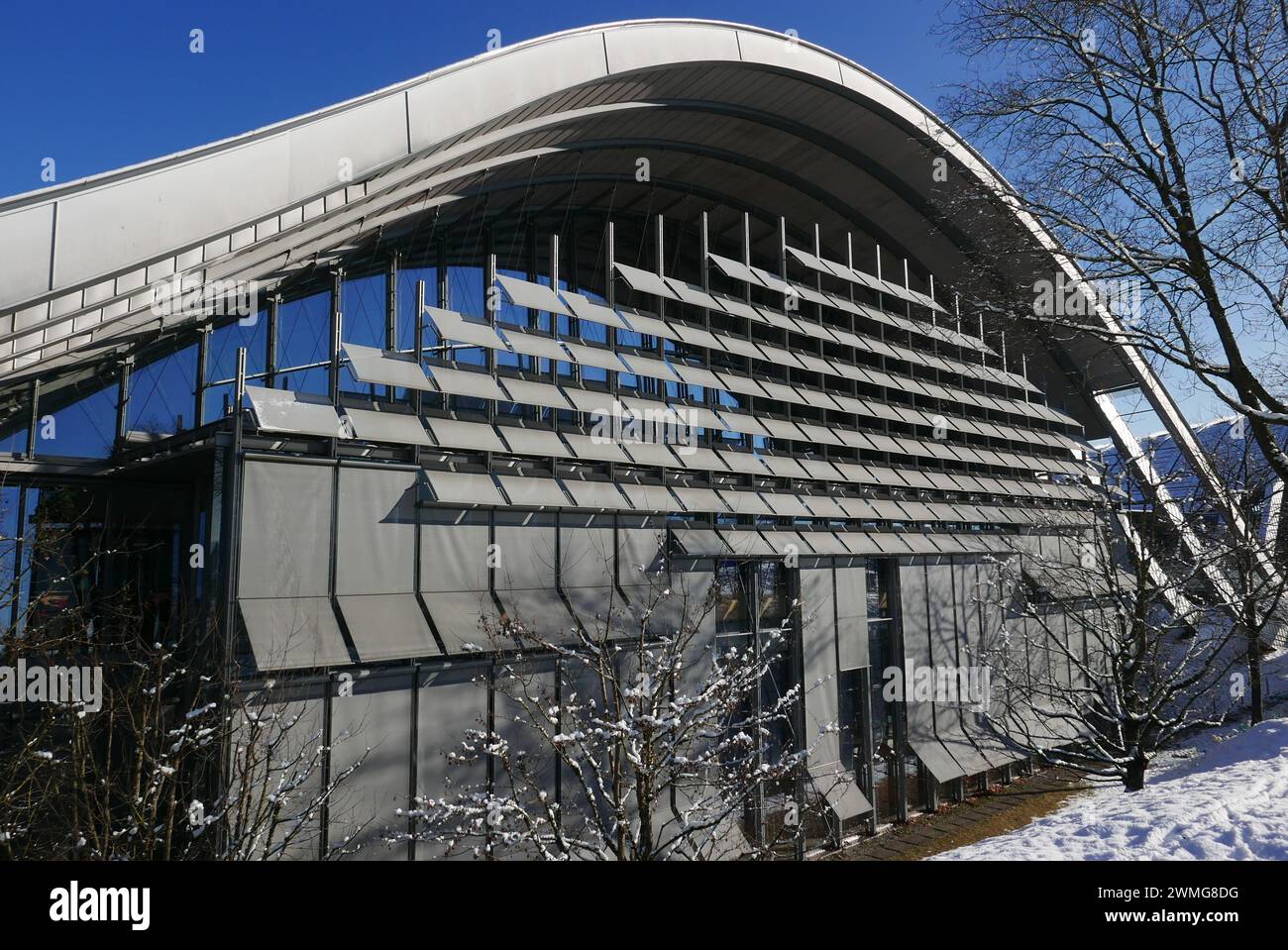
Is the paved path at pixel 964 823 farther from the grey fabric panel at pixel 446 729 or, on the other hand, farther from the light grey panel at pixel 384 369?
the light grey panel at pixel 384 369

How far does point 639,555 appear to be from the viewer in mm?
17906

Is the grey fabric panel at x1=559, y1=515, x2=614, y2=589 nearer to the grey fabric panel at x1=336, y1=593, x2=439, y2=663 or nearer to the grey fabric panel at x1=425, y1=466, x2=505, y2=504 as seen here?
the grey fabric panel at x1=425, y1=466, x2=505, y2=504

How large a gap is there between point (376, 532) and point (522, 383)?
546 cm

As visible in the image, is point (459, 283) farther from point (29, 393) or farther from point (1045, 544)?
point (1045, 544)

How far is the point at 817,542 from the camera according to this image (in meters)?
21.7

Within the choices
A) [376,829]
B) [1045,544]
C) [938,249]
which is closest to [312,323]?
[376,829]

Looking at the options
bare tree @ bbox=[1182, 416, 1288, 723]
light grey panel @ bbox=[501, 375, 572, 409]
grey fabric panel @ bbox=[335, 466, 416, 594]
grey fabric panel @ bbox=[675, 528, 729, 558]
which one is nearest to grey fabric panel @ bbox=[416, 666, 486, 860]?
grey fabric panel @ bbox=[335, 466, 416, 594]

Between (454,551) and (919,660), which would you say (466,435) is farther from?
(919,660)

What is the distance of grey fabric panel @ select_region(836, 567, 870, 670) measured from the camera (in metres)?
20.9

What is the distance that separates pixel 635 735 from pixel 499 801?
6.76 ft

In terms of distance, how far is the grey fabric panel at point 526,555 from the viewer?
1559 cm

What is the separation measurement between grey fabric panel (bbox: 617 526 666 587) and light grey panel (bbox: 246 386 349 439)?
6.27 meters

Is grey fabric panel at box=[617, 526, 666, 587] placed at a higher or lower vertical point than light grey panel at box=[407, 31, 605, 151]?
lower

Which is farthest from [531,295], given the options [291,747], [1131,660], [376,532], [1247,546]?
[1247,546]
